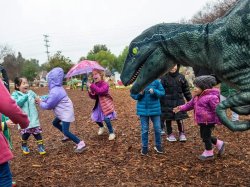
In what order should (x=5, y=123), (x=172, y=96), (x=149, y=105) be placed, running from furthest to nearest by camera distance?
1. (x=172, y=96)
2. (x=149, y=105)
3. (x=5, y=123)

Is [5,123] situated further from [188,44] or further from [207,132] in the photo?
[207,132]

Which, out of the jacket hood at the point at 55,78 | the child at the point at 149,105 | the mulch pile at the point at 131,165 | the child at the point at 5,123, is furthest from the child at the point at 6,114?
the jacket hood at the point at 55,78

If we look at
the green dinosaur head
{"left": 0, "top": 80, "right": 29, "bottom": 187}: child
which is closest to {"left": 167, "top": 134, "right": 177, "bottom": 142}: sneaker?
the green dinosaur head

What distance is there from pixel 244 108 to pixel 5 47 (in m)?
57.1

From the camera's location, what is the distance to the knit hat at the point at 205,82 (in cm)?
495

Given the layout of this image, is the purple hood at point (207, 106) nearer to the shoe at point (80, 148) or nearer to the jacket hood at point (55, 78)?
the shoe at point (80, 148)

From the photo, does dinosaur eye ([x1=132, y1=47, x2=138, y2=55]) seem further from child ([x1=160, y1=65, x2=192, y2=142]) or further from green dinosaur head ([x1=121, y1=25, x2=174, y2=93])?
child ([x1=160, y1=65, x2=192, y2=142])

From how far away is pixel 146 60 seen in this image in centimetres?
287

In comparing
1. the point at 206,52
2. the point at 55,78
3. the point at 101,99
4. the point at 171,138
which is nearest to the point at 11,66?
the point at 101,99

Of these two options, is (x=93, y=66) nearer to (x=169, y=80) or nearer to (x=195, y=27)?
(x=169, y=80)

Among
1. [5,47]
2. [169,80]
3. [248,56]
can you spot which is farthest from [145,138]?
[5,47]

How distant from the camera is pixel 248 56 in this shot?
8.16 feet

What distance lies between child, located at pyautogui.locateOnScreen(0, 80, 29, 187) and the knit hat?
2.93m

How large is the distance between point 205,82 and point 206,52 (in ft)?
7.86
